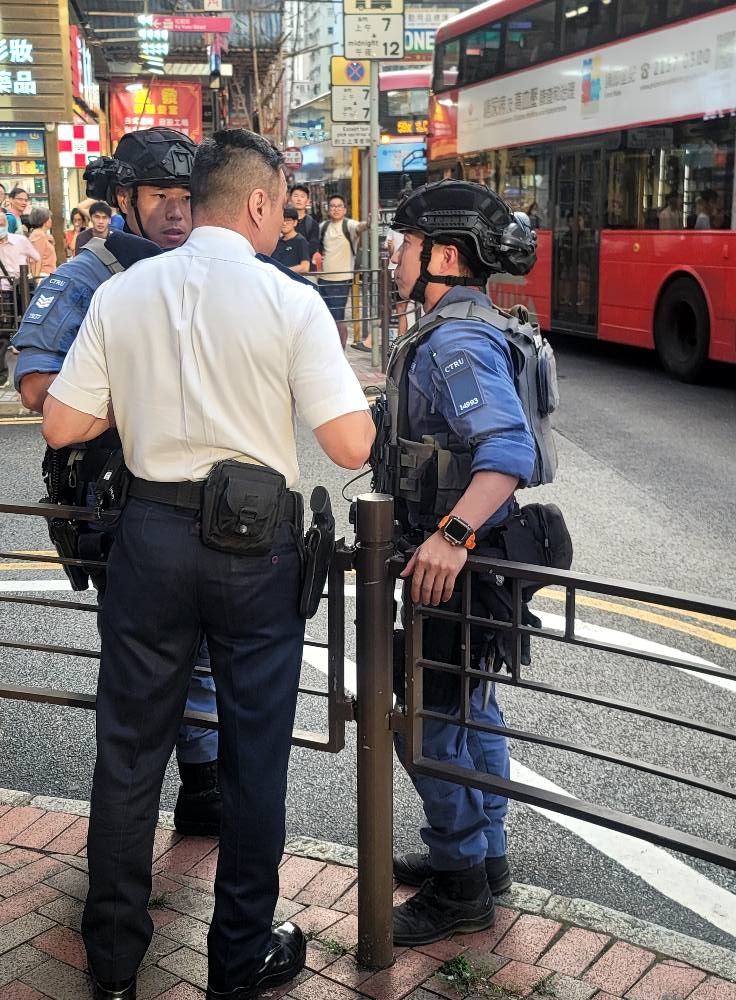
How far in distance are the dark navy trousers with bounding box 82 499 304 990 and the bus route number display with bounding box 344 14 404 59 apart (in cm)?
1110

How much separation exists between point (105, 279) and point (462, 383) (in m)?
1.09

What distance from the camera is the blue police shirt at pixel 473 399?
112 inches

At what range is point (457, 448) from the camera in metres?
3.03

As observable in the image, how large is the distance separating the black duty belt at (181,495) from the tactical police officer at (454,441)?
1.01ft

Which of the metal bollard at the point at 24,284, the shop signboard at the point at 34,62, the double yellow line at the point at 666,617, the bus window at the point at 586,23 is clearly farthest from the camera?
the shop signboard at the point at 34,62

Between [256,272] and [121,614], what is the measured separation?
2.69ft

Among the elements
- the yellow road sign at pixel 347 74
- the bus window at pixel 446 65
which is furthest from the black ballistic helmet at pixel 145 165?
the bus window at pixel 446 65

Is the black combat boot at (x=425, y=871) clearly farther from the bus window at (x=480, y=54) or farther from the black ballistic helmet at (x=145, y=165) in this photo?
the bus window at (x=480, y=54)

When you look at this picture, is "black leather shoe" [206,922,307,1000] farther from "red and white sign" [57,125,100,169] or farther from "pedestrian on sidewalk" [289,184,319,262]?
"red and white sign" [57,125,100,169]

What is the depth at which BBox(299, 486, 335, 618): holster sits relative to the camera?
2.68 m

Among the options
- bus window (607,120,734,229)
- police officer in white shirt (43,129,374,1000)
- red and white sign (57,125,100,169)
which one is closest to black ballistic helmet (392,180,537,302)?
police officer in white shirt (43,129,374,1000)

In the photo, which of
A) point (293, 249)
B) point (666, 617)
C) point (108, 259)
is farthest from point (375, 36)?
point (108, 259)

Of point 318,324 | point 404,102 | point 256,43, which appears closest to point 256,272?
point 318,324

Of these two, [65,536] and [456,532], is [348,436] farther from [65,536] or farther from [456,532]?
[65,536]
